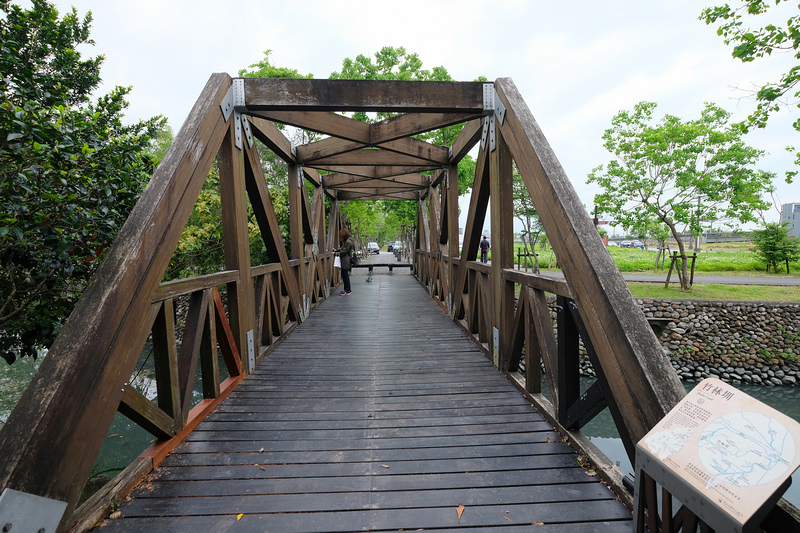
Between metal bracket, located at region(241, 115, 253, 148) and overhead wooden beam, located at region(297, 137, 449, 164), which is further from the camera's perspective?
overhead wooden beam, located at region(297, 137, 449, 164)

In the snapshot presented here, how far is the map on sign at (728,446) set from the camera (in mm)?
1080

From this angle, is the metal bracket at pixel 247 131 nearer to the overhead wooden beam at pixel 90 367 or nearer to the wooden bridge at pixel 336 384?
the wooden bridge at pixel 336 384

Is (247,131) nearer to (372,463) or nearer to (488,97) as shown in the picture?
(488,97)

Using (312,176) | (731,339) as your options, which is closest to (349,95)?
(312,176)

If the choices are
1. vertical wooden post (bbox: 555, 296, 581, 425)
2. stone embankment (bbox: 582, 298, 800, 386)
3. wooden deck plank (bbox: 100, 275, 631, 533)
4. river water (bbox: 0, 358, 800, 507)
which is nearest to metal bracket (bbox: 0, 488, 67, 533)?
wooden deck plank (bbox: 100, 275, 631, 533)

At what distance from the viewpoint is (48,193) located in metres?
2.56

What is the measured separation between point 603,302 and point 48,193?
11.0 ft

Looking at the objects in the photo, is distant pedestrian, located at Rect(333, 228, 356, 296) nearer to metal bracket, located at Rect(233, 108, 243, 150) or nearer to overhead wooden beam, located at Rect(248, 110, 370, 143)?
overhead wooden beam, located at Rect(248, 110, 370, 143)

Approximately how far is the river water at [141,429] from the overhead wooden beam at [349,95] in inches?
224

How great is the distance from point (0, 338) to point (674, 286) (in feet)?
50.5

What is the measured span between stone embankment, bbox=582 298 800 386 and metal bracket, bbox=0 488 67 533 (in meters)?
11.1

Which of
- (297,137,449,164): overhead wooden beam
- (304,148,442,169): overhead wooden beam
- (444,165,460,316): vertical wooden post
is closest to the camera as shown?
(297,137,449,164): overhead wooden beam

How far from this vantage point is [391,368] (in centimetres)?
396

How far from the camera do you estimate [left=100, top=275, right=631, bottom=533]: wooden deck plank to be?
1.81 metres
